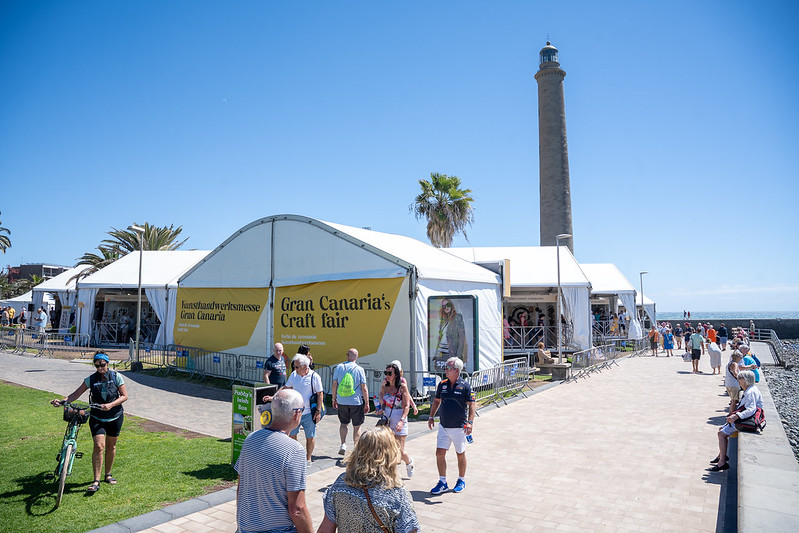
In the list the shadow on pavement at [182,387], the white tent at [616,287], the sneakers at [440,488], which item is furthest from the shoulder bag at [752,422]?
the white tent at [616,287]

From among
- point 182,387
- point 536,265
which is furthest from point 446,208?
point 182,387

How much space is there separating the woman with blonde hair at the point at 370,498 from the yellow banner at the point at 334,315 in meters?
9.26

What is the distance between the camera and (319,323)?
45.2ft

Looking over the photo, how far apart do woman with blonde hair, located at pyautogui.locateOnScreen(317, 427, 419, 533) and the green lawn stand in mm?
3726

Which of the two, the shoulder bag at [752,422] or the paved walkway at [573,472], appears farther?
the shoulder bag at [752,422]

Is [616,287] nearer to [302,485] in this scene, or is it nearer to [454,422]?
[454,422]

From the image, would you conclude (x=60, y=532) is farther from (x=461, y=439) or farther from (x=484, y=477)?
(x=484, y=477)

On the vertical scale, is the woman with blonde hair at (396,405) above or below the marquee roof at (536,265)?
below

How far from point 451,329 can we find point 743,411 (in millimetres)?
7116

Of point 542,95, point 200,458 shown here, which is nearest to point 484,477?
point 200,458

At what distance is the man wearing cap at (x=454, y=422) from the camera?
20.9 feet

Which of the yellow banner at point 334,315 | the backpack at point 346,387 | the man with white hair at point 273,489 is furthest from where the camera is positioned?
the yellow banner at point 334,315

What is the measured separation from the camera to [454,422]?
6379 mm

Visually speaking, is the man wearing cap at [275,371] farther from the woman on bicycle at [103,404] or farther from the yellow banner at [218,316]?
the yellow banner at [218,316]
